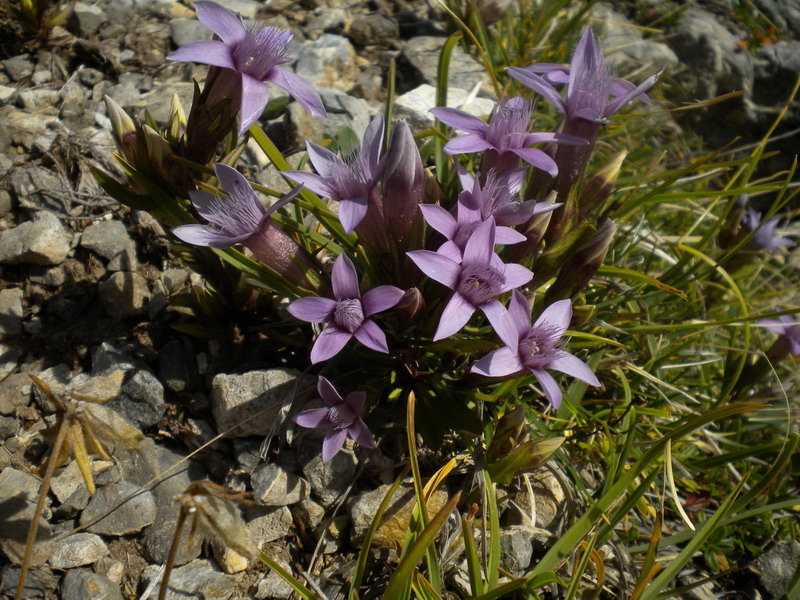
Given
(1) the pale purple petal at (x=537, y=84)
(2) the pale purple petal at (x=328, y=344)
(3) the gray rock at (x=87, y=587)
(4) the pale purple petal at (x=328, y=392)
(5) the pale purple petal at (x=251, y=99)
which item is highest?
(1) the pale purple petal at (x=537, y=84)

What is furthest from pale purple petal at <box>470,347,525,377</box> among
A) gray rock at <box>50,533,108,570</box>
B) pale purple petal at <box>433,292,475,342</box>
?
gray rock at <box>50,533,108,570</box>

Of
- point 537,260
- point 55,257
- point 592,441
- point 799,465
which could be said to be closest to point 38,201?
point 55,257

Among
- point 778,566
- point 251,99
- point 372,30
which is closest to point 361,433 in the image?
point 251,99

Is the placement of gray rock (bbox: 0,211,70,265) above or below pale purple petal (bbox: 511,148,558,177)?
below

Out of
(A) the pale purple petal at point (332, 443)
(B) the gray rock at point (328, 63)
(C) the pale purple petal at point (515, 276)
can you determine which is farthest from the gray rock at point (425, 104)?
(A) the pale purple petal at point (332, 443)

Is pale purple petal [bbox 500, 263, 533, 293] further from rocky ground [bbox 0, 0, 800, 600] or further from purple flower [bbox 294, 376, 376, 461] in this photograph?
rocky ground [bbox 0, 0, 800, 600]

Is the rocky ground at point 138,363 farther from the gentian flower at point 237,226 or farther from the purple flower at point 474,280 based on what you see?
the purple flower at point 474,280

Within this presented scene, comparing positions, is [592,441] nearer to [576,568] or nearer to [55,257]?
[576,568]
